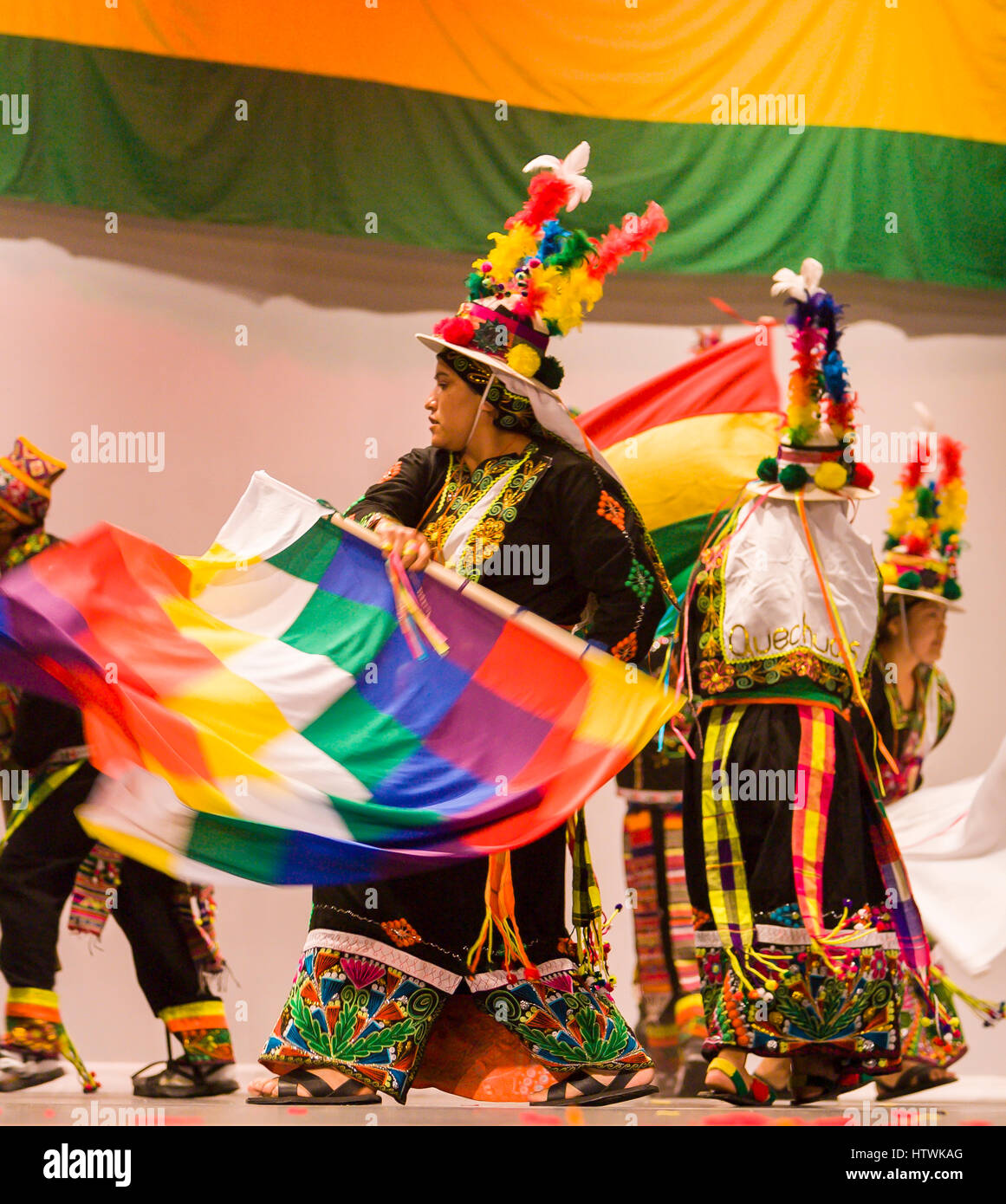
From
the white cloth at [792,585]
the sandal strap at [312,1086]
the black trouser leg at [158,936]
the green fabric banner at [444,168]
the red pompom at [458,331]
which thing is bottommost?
the sandal strap at [312,1086]

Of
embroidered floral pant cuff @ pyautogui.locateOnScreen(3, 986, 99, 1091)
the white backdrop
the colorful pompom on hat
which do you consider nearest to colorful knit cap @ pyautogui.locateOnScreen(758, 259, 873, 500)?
the colorful pompom on hat

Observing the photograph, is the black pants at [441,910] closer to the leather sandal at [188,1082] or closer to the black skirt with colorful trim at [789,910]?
the black skirt with colorful trim at [789,910]

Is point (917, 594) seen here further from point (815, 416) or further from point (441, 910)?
point (441, 910)

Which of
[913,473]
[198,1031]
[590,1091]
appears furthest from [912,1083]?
[913,473]

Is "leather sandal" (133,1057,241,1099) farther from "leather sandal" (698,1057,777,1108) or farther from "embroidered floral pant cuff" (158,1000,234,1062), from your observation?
"leather sandal" (698,1057,777,1108)

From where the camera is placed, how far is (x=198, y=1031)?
4.37 m

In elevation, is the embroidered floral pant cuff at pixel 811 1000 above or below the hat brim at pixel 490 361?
below

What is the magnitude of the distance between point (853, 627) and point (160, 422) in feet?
11.5

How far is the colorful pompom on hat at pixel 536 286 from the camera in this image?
3.87 meters

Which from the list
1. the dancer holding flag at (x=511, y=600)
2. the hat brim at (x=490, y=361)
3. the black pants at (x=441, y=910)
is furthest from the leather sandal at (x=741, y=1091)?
the hat brim at (x=490, y=361)

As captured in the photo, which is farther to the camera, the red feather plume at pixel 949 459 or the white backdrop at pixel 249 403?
the white backdrop at pixel 249 403

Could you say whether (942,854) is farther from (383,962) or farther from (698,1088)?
(383,962)

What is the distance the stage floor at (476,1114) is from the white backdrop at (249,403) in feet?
8.84

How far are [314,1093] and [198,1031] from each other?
1033mm
